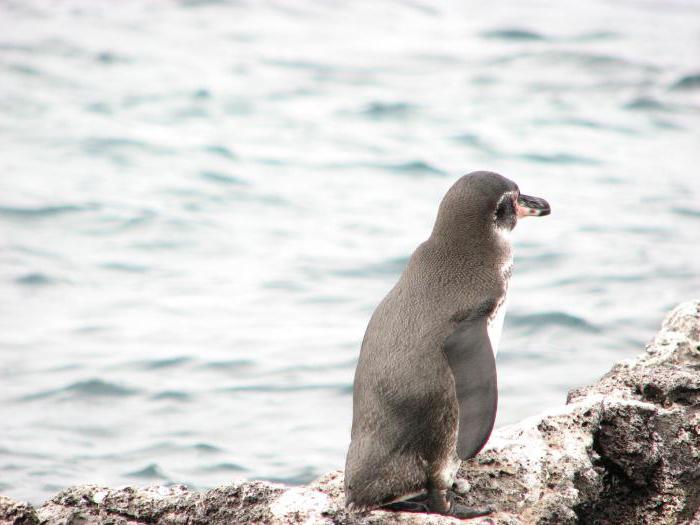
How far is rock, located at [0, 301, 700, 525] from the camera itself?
11.9ft

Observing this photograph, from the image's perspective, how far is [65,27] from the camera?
19203 mm

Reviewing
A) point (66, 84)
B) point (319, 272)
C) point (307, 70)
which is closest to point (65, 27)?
point (66, 84)

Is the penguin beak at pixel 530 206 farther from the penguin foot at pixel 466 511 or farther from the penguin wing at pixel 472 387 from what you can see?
the penguin foot at pixel 466 511

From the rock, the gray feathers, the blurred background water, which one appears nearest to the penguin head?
the gray feathers

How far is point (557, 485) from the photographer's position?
3.79 m

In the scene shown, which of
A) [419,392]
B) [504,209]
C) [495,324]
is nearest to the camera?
[419,392]

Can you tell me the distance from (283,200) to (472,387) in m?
9.97

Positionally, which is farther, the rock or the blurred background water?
the blurred background water

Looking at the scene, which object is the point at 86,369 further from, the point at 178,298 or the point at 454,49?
the point at 454,49

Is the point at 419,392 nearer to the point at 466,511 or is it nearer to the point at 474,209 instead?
the point at 466,511

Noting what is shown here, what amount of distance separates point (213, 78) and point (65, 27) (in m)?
3.10

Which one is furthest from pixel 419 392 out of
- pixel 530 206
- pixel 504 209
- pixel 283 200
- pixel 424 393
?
pixel 283 200

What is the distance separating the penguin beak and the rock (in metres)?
0.67

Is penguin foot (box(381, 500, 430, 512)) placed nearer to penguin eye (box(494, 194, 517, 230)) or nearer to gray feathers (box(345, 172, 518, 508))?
gray feathers (box(345, 172, 518, 508))
